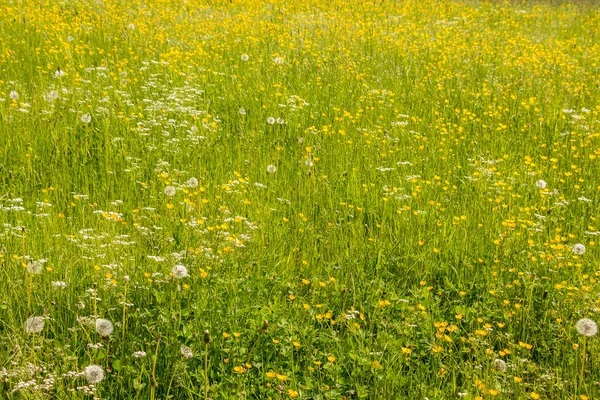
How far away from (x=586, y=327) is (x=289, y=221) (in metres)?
1.75

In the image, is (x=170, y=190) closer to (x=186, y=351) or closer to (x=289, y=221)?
(x=289, y=221)

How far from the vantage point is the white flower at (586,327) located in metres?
2.69

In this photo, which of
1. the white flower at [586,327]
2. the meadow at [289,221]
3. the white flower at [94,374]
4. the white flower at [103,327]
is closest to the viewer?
the white flower at [94,374]

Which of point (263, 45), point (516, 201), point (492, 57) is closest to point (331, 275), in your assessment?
point (516, 201)

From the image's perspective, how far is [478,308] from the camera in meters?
3.09

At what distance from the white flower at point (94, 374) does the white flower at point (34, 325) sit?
12.4 inches

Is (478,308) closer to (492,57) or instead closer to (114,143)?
(114,143)

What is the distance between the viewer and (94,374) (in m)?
2.25

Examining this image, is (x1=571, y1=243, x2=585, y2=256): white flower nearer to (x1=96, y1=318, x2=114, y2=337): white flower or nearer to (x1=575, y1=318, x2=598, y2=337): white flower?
(x1=575, y1=318, x2=598, y2=337): white flower

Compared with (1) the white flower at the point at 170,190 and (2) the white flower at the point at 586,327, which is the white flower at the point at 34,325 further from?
(2) the white flower at the point at 586,327

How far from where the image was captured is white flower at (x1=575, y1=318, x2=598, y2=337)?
2686mm

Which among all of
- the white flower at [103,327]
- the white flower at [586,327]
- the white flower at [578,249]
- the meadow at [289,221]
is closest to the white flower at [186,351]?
the meadow at [289,221]

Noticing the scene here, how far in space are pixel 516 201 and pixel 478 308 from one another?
136 centimetres

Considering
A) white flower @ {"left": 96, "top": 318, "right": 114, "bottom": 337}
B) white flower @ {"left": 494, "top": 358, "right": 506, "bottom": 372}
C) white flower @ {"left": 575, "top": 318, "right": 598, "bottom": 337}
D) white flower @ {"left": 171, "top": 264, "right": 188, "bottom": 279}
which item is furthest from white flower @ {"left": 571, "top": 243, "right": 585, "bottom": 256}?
white flower @ {"left": 96, "top": 318, "right": 114, "bottom": 337}
